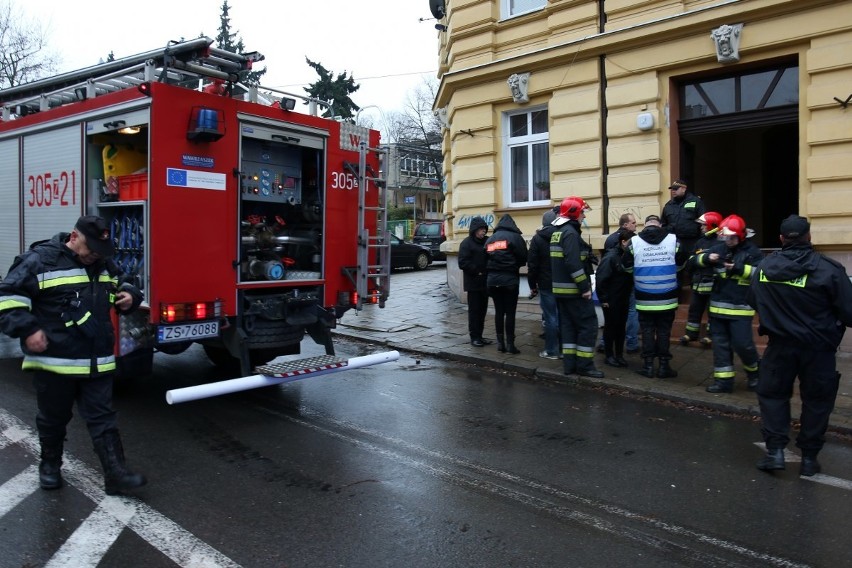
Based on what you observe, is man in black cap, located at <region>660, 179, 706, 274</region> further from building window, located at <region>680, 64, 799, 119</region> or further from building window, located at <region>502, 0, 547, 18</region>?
building window, located at <region>502, 0, 547, 18</region>

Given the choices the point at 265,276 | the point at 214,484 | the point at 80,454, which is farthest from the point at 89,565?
the point at 265,276

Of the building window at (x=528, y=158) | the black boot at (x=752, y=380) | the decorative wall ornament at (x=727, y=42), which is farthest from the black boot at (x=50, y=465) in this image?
the decorative wall ornament at (x=727, y=42)

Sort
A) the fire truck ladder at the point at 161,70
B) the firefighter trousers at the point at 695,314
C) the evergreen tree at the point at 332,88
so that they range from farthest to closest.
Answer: the evergreen tree at the point at 332,88 < the firefighter trousers at the point at 695,314 < the fire truck ladder at the point at 161,70

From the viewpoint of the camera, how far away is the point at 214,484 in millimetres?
4387

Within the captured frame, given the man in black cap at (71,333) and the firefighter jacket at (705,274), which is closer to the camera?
the man in black cap at (71,333)

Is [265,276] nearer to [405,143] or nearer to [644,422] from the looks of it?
[644,422]

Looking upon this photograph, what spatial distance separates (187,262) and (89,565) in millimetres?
2813

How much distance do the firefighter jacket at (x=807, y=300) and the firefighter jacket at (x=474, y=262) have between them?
181 inches

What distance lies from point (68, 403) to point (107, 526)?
Answer: 893 millimetres

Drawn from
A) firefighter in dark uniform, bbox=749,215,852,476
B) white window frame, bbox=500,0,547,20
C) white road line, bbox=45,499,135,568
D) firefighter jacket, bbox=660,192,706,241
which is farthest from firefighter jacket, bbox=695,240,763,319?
white window frame, bbox=500,0,547,20

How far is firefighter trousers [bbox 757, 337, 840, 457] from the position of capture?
460cm

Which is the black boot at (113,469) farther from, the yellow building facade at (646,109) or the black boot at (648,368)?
the yellow building facade at (646,109)

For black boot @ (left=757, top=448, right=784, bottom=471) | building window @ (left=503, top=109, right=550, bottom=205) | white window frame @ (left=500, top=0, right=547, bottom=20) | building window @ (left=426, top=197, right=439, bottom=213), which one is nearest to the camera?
black boot @ (left=757, top=448, right=784, bottom=471)

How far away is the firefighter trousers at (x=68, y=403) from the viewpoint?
163 inches
